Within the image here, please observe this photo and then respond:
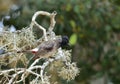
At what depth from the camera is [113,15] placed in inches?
182

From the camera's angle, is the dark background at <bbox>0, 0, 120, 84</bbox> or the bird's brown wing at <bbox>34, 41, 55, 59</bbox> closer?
the bird's brown wing at <bbox>34, 41, 55, 59</bbox>

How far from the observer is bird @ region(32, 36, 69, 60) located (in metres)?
2.54

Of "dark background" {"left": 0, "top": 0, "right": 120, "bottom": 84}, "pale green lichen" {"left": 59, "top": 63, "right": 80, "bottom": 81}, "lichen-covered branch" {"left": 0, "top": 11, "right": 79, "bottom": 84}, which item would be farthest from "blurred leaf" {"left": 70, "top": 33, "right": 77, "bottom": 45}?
"pale green lichen" {"left": 59, "top": 63, "right": 80, "bottom": 81}

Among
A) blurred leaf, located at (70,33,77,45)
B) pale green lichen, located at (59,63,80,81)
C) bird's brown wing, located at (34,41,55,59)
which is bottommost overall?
pale green lichen, located at (59,63,80,81)

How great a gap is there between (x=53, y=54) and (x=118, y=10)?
6.82 feet

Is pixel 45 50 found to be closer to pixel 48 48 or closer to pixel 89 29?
pixel 48 48

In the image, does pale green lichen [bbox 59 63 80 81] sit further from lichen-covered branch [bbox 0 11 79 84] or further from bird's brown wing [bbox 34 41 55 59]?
bird's brown wing [bbox 34 41 55 59]

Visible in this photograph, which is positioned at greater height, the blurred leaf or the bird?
the blurred leaf

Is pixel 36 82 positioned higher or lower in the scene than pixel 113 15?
lower

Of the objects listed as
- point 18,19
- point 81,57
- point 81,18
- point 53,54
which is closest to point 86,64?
point 81,57

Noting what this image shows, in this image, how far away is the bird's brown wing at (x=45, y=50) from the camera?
254 centimetres

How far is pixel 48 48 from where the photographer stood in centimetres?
258

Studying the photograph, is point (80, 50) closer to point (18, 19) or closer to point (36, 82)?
point (18, 19)

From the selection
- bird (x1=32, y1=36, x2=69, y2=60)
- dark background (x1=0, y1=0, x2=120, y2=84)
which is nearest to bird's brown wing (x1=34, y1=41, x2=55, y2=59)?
bird (x1=32, y1=36, x2=69, y2=60)
